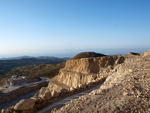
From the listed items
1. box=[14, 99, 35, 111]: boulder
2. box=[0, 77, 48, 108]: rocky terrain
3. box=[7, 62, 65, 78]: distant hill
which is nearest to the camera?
box=[14, 99, 35, 111]: boulder

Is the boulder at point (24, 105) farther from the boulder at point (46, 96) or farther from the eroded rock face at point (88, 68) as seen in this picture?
the eroded rock face at point (88, 68)

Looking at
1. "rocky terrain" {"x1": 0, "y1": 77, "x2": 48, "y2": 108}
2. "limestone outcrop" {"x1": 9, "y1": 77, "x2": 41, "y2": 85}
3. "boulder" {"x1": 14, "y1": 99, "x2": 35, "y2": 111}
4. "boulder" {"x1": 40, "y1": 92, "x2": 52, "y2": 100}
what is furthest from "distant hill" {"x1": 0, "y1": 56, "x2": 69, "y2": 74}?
"boulder" {"x1": 14, "y1": 99, "x2": 35, "y2": 111}

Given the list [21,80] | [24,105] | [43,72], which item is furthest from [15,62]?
[24,105]

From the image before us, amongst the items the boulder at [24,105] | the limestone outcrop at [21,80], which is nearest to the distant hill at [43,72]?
the limestone outcrop at [21,80]

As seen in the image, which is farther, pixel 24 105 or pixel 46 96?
pixel 46 96

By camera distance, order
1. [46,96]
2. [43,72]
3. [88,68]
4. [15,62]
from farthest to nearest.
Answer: [15,62] → [43,72] → [88,68] → [46,96]

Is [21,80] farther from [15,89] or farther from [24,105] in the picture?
[24,105]

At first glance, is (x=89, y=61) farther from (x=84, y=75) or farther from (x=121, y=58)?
(x=121, y=58)

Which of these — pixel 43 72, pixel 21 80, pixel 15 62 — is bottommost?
pixel 43 72

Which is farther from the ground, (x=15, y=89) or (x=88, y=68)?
(x=88, y=68)

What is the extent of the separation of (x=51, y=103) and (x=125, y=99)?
14.2 feet

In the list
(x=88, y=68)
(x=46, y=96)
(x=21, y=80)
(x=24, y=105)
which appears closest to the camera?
(x=24, y=105)

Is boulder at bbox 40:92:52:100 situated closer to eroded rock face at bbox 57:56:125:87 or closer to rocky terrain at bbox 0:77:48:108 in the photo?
eroded rock face at bbox 57:56:125:87

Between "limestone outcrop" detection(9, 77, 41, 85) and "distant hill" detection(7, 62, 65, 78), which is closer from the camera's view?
"limestone outcrop" detection(9, 77, 41, 85)
